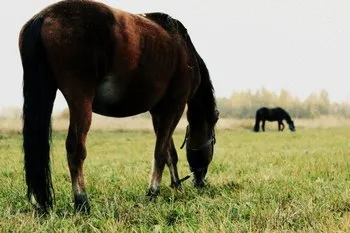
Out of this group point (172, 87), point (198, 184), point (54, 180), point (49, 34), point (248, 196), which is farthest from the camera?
point (54, 180)

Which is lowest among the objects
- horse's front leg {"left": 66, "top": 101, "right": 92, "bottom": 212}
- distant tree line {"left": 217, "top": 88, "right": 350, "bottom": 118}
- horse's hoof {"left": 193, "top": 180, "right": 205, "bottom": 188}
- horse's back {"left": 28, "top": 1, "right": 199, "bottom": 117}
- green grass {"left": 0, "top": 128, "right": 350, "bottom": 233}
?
distant tree line {"left": 217, "top": 88, "right": 350, "bottom": 118}

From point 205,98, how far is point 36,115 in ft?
10.2

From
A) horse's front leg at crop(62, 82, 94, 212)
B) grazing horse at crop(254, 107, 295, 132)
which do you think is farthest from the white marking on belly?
grazing horse at crop(254, 107, 295, 132)

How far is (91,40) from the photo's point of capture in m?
4.62

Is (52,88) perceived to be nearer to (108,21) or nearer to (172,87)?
(108,21)

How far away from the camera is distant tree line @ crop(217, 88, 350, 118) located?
268 feet

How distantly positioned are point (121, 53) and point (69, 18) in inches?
25.1

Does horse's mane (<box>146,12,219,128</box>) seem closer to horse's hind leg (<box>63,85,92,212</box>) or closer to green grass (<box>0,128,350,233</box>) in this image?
green grass (<box>0,128,350,233</box>)

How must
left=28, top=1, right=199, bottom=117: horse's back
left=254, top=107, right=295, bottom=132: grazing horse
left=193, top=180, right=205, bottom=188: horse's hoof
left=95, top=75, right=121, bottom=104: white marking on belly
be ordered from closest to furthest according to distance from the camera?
left=28, top=1, right=199, bottom=117: horse's back → left=95, top=75, right=121, bottom=104: white marking on belly → left=193, top=180, right=205, bottom=188: horse's hoof → left=254, top=107, right=295, bottom=132: grazing horse

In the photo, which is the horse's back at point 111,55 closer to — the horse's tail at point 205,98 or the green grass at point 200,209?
the horse's tail at point 205,98

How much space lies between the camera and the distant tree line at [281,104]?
8169 cm

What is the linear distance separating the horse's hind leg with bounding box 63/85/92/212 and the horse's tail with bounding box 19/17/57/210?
0.25 meters

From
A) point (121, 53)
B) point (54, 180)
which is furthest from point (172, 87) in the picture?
point (54, 180)

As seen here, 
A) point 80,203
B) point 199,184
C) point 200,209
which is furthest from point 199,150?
point 80,203
